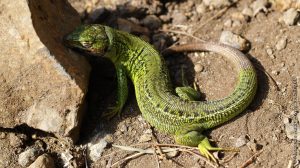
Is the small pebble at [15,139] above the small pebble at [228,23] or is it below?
below

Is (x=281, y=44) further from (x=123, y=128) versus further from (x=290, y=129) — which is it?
(x=123, y=128)

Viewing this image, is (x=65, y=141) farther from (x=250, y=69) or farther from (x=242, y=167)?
(x=250, y=69)

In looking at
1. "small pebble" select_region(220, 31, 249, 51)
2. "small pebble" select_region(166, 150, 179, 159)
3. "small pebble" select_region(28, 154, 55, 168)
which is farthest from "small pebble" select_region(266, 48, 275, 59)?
"small pebble" select_region(28, 154, 55, 168)

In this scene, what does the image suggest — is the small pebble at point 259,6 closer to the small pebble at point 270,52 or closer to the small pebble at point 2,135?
the small pebble at point 270,52

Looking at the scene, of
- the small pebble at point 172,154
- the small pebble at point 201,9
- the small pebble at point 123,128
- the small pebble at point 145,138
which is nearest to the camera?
the small pebble at point 172,154

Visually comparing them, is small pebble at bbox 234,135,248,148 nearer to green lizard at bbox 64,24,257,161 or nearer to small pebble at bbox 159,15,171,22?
green lizard at bbox 64,24,257,161

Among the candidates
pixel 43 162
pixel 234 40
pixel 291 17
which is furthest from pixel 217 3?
pixel 43 162

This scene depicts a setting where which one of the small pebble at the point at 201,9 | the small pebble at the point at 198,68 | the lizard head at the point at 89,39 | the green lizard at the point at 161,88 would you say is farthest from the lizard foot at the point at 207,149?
the small pebble at the point at 201,9

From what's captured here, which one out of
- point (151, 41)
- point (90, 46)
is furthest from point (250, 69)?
point (90, 46)
